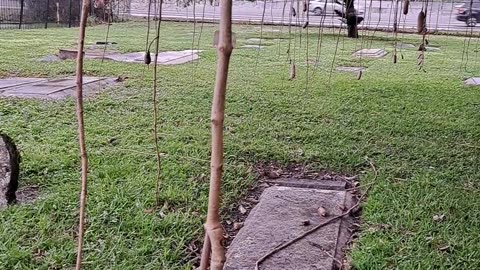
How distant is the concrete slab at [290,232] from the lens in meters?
1.66

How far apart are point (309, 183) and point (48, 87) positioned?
2.69 m

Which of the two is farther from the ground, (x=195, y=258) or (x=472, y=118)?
(x=472, y=118)

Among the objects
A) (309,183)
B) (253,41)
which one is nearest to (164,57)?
(253,41)

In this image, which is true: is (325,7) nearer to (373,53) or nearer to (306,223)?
(306,223)

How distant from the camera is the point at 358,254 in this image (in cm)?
173

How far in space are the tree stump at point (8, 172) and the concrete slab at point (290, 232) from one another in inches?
33.7

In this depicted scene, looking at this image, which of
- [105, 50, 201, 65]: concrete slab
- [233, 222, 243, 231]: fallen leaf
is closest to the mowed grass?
[233, 222, 243, 231]: fallen leaf

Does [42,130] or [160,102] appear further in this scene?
[160,102]

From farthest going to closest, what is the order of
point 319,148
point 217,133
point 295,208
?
point 319,148
point 295,208
point 217,133

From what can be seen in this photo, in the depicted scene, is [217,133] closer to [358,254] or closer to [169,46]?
[358,254]

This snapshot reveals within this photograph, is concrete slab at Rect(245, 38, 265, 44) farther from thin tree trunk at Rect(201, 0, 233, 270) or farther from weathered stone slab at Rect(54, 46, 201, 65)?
thin tree trunk at Rect(201, 0, 233, 270)

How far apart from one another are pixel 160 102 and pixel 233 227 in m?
2.13

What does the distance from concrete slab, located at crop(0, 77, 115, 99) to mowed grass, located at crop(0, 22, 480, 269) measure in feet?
0.71

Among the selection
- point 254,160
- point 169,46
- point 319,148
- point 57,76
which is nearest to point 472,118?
point 319,148
